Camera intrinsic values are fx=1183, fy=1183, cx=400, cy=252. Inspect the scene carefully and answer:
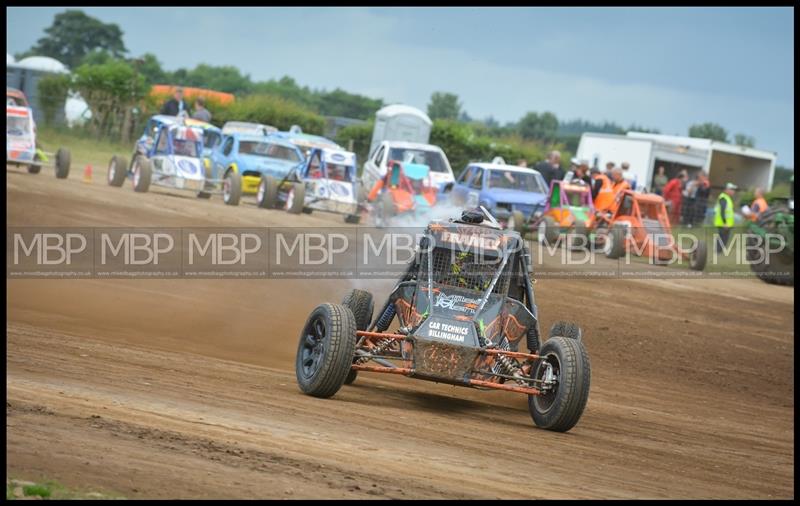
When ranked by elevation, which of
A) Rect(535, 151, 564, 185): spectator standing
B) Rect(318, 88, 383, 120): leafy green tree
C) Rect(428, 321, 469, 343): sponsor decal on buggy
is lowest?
Rect(428, 321, 469, 343): sponsor decal on buggy

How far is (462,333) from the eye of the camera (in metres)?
8.08

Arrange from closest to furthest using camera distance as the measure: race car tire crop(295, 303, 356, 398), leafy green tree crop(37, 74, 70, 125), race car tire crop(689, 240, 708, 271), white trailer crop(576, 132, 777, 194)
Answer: race car tire crop(295, 303, 356, 398) < race car tire crop(689, 240, 708, 271) < white trailer crop(576, 132, 777, 194) < leafy green tree crop(37, 74, 70, 125)

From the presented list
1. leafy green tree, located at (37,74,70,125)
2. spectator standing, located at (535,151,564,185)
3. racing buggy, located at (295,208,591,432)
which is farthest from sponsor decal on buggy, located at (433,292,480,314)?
leafy green tree, located at (37,74,70,125)

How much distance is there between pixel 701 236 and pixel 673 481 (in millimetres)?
20385

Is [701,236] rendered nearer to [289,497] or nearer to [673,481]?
[673,481]

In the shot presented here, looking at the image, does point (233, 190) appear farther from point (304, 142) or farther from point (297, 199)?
point (304, 142)

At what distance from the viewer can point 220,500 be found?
15.6ft

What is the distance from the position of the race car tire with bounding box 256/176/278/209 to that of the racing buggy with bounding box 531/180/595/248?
17.4 ft

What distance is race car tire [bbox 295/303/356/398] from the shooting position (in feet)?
25.6

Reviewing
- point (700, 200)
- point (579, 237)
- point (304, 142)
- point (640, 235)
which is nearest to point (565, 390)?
point (640, 235)

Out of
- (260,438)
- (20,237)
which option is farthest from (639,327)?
(260,438)

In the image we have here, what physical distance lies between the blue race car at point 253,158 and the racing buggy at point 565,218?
563 cm

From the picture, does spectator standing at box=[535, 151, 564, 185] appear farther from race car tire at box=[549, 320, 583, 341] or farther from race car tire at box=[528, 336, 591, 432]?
race car tire at box=[528, 336, 591, 432]

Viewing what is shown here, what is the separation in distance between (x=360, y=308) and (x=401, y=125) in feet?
93.0
